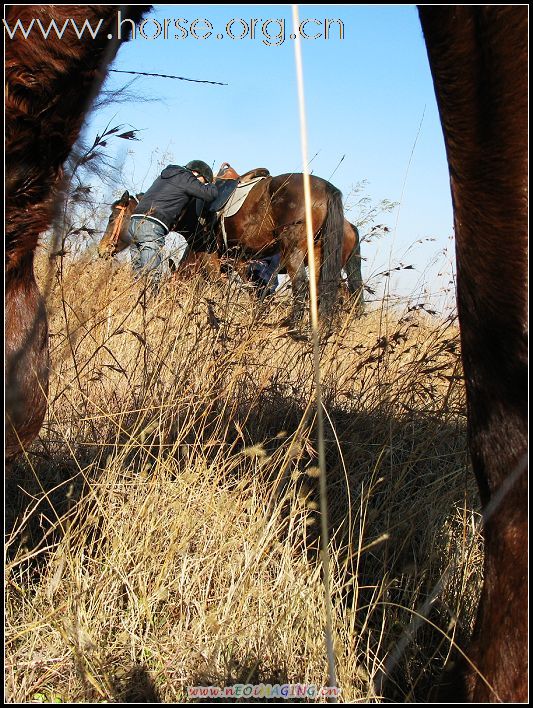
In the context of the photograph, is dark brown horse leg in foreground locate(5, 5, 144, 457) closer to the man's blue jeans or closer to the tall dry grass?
the tall dry grass

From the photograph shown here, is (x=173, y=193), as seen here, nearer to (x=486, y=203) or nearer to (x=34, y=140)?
(x=34, y=140)

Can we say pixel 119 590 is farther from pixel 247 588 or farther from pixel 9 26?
pixel 9 26

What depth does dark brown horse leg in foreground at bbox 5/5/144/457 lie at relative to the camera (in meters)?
1.18

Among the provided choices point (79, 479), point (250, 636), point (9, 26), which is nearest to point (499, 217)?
point (9, 26)

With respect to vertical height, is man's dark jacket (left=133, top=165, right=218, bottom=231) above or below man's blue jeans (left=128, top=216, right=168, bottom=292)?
above

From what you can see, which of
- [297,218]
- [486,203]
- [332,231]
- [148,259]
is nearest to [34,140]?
[486,203]

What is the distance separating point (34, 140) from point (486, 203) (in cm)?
82

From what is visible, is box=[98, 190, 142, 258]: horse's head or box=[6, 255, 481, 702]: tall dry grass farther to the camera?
box=[98, 190, 142, 258]: horse's head

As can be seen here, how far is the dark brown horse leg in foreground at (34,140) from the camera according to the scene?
1.18 meters

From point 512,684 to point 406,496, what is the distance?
118 cm

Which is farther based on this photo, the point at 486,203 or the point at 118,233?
the point at 118,233

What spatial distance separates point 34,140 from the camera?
4.13 ft
